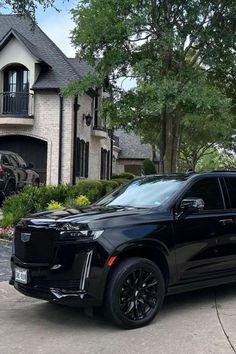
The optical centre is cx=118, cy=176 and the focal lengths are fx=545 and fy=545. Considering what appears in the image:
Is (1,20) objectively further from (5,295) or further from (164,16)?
(5,295)

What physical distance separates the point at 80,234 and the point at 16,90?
19573 millimetres

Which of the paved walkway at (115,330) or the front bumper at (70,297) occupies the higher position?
the front bumper at (70,297)

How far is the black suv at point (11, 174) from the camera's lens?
16.6m

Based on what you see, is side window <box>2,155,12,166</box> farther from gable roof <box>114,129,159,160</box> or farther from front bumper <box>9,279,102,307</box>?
gable roof <box>114,129,159,160</box>

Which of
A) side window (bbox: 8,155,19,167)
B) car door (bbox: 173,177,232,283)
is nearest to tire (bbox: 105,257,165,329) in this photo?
car door (bbox: 173,177,232,283)

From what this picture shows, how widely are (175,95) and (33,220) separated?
820 centimetres

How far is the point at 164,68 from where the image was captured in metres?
15.3

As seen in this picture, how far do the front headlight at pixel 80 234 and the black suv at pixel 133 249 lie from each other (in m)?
0.01

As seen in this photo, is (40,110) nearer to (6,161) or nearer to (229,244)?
(6,161)

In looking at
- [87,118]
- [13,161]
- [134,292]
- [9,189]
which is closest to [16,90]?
[87,118]

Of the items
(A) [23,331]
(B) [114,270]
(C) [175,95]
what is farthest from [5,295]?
(C) [175,95]

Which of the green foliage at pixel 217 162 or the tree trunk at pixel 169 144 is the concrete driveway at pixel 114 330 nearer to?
the tree trunk at pixel 169 144

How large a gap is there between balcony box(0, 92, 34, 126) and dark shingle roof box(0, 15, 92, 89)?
2.64 feet

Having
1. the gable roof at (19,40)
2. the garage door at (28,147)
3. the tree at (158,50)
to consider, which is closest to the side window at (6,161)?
the tree at (158,50)
